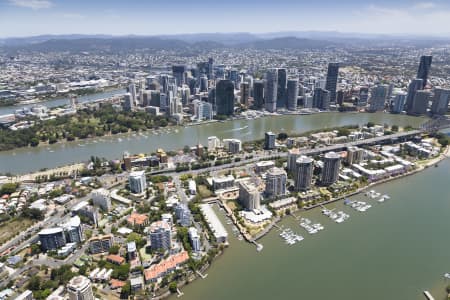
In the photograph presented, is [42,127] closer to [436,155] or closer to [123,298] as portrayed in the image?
[123,298]

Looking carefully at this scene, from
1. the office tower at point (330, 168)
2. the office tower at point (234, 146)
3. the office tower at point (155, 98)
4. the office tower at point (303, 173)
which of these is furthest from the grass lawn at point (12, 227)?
the office tower at point (155, 98)

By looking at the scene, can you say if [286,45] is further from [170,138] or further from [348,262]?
[348,262]

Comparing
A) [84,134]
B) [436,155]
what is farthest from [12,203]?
[436,155]

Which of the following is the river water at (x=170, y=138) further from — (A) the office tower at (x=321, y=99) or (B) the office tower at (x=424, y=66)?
(B) the office tower at (x=424, y=66)

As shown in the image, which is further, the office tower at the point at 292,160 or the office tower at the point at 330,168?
the office tower at the point at 292,160

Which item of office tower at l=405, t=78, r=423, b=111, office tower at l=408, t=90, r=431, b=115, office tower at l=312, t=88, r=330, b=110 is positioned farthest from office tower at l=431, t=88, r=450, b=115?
office tower at l=312, t=88, r=330, b=110

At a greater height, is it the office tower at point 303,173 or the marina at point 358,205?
the office tower at point 303,173

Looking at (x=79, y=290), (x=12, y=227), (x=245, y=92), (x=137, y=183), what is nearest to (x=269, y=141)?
(x=137, y=183)
